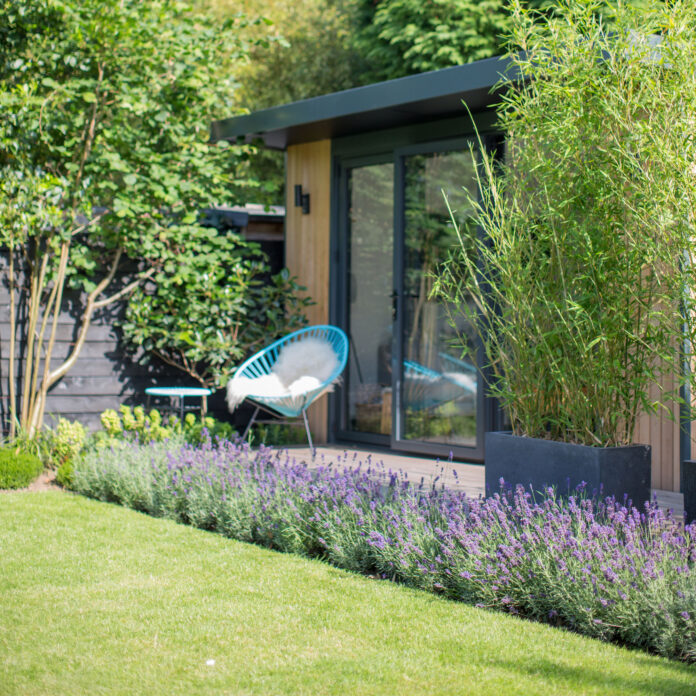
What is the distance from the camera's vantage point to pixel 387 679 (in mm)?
2473

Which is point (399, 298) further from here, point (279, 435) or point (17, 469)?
point (17, 469)

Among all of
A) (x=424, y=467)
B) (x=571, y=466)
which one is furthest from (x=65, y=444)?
(x=571, y=466)

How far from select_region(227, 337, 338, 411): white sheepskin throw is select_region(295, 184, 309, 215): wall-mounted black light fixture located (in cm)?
121

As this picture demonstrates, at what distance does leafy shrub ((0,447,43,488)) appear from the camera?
5270 mm

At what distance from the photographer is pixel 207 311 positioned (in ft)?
22.2

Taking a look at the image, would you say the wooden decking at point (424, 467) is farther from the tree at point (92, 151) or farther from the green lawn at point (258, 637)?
the tree at point (92, 151)

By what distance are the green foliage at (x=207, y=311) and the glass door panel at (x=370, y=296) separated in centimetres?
50

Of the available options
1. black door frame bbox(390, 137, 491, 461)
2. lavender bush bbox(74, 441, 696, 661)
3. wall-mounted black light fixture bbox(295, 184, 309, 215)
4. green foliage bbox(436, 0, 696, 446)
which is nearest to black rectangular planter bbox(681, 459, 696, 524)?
lavender bush bbox(74, 441, 696, 661)

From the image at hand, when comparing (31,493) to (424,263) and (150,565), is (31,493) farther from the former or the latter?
(424,263)

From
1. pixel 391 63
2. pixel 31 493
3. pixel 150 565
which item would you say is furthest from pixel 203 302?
pixel 391 63

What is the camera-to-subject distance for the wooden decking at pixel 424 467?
474 cm

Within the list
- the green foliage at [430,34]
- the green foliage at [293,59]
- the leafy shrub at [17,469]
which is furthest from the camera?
the green foliage at [293,59]

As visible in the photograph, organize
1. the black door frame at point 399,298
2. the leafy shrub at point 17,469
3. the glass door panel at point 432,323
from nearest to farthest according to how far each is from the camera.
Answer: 1. the leafy shrub at point 17,469
2. the glass door panel at point 432,323
3. the black door frame at point 399,298

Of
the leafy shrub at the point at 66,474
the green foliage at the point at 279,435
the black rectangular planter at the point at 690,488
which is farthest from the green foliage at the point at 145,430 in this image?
the black rectangular planter at the point at 690,488
